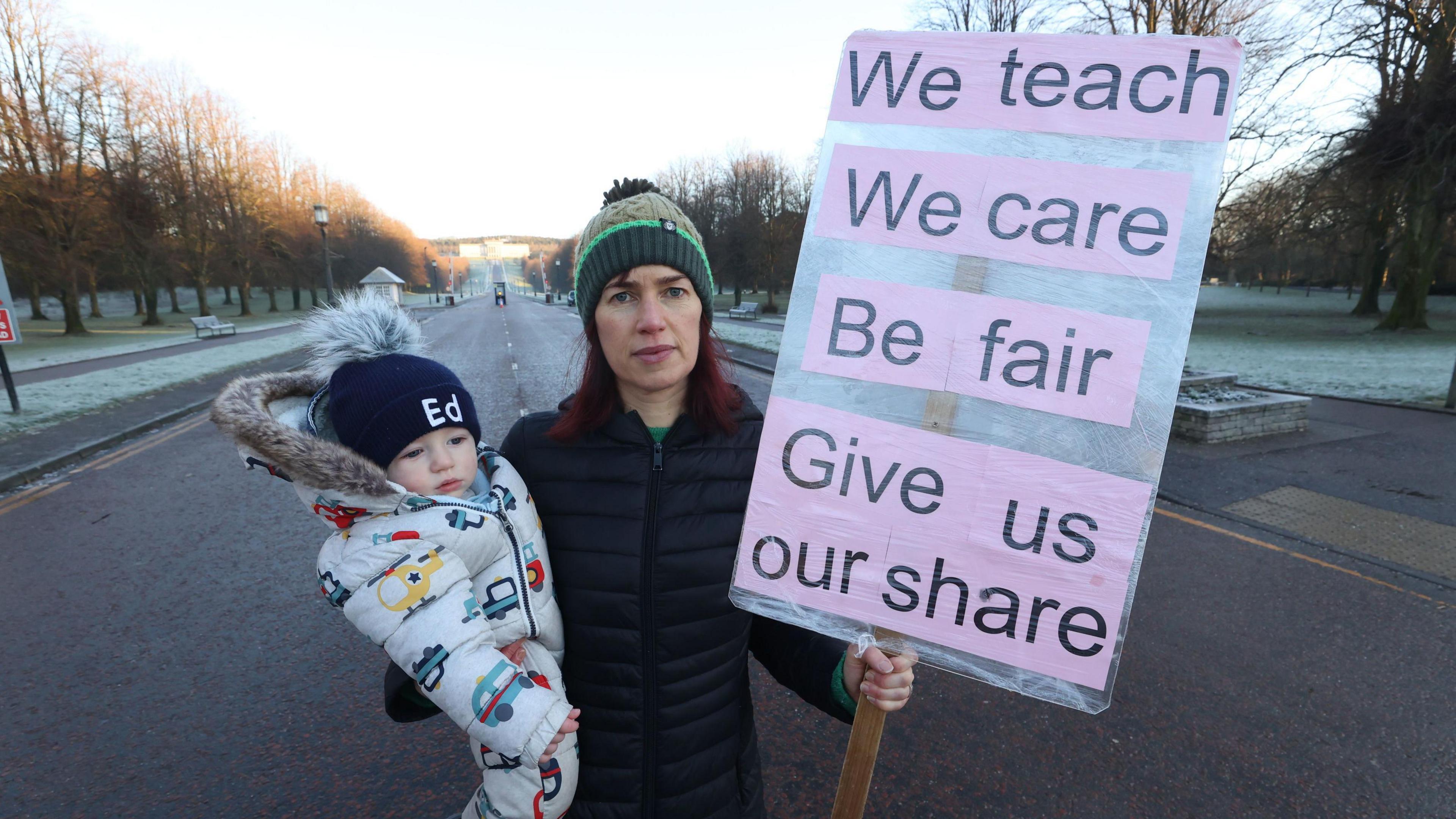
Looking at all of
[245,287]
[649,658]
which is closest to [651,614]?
[649,658]

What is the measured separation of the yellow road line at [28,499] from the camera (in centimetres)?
611

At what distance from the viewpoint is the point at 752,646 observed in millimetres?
1697

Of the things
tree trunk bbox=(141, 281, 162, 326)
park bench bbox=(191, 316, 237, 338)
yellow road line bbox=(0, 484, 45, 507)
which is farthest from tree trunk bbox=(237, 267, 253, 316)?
yellow road line bbox=(0, 484, 45, 507)

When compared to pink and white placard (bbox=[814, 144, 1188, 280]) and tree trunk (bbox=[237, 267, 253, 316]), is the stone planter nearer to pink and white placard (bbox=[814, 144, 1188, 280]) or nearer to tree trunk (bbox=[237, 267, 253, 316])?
pink and white placard (bbox=[814, 144, 1188, 280])

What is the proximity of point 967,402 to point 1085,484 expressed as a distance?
25 centimetres

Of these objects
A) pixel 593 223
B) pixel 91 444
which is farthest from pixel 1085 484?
pixel 91 444

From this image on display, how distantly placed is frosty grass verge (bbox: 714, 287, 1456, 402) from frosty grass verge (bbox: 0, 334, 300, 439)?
10308 millimetres

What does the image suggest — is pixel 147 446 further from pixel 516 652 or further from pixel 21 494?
pixel 516 652

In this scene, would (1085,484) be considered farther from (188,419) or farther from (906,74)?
(188,419)

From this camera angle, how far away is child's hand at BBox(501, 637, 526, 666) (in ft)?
4.55

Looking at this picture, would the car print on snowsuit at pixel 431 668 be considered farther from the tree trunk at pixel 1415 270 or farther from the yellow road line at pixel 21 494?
the tree trunk at pixel 1415 270

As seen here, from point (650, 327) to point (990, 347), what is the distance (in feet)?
2.35

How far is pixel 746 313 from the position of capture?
3084 centimetres

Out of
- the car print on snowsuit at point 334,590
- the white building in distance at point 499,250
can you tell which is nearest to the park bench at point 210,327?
the car print on snowsuit at point 334,590
